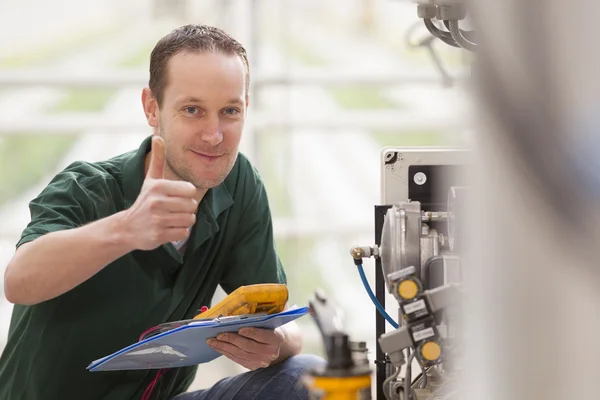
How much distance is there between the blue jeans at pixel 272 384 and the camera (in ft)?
5.87

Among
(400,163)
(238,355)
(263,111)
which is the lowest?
(238,355)

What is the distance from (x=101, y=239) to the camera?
4.74ft

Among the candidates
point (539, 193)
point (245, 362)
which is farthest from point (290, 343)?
point (539, 193)

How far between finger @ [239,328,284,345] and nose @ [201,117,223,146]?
42 centimetres

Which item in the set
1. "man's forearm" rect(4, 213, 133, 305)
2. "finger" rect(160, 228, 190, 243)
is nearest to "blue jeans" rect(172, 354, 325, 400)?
→ "man's forearm" rect(4, 213, 133, 305)

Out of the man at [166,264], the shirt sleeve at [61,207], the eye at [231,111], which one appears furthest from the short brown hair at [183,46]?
the shirt sleeve at [61,207]

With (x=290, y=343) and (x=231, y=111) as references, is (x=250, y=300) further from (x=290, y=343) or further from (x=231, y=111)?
(x=231, y=111)

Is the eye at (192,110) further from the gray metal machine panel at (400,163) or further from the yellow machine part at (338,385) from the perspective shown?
the yellow machine part at (338,385)

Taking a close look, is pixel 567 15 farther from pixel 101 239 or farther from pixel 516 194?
pixel 101 239

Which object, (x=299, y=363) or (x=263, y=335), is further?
(x=299, y=363)

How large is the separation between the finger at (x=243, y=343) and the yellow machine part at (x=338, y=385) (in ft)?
2.16

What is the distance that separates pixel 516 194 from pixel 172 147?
4.14 feet

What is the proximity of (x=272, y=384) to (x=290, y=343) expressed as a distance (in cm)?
9

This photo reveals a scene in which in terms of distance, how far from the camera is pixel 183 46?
5.99 feet
